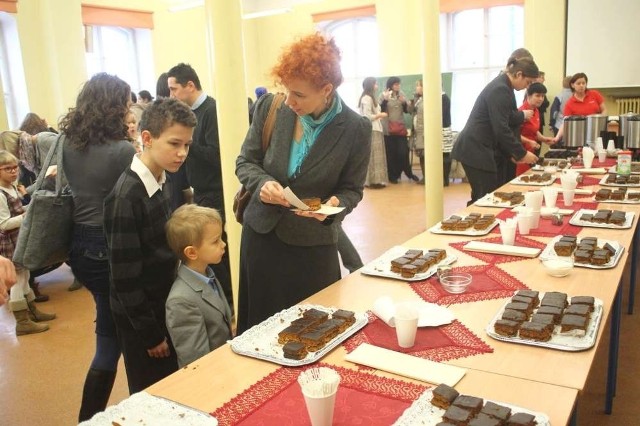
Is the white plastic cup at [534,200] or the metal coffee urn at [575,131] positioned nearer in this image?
the white plastic cup at [534,200]

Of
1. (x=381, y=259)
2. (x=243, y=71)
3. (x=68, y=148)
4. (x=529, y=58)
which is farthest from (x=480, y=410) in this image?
(x=529, y=58)

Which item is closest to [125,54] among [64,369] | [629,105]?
[629,105]

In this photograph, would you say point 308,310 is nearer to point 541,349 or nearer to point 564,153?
point 541,349

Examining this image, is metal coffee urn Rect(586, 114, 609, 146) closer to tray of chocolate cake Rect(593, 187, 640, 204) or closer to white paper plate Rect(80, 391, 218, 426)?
tray of chocolate cake Rect(593, 187, 640, 204)

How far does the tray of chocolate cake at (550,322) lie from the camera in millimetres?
1471

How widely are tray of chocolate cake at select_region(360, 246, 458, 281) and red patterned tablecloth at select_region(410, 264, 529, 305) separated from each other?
0.04 m

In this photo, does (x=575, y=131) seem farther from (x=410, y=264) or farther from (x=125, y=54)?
(x=125, y=54)

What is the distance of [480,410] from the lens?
1139mm

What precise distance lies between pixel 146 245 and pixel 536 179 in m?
2.89

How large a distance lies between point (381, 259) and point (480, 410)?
1107mm

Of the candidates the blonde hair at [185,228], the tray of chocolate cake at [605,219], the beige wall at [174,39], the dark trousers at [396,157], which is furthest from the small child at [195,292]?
the dark trousers at [396,157]

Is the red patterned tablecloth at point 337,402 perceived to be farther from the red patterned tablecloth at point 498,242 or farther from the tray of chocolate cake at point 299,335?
the red patterned tablecloth at point 498,242

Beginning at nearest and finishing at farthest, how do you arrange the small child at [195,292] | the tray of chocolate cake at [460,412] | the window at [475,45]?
the tray of chocolate cake at [460,412] → the small child at [195,292] → the window at [475,45]

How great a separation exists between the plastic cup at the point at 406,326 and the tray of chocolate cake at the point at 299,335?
146 mm
